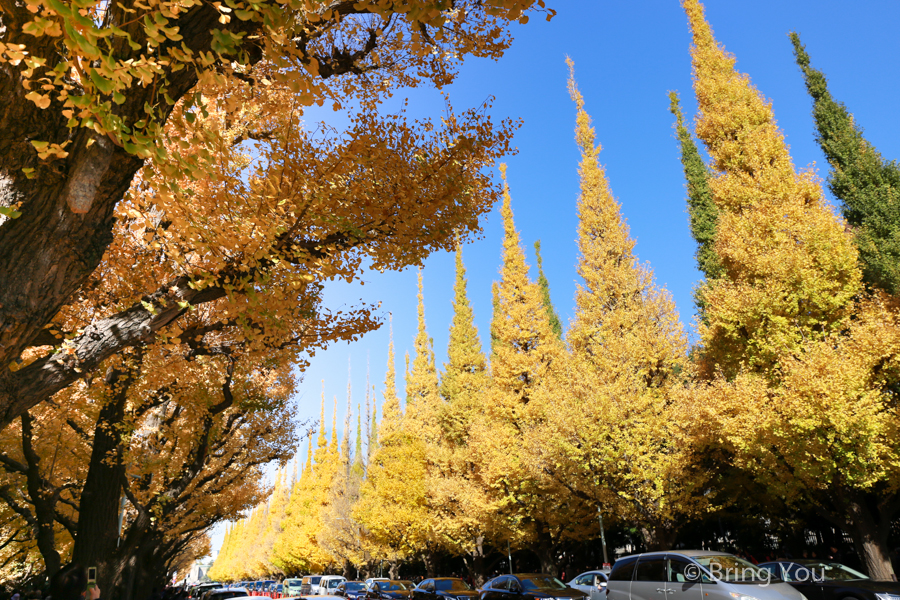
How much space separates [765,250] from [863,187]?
4.61 m

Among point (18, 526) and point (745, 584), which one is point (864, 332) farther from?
point (18, 526)

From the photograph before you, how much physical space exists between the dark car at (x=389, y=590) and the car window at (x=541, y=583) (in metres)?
7.50

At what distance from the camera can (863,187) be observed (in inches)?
634

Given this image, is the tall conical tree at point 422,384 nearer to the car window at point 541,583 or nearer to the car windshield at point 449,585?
the car windshield at point 449,585

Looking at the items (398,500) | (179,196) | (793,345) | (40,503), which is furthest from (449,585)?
(179,196)

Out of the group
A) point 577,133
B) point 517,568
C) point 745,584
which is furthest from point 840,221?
point 517,568

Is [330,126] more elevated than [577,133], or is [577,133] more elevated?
[577,133]

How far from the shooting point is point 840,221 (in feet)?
47.2

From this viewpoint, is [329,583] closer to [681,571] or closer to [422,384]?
[422,384]

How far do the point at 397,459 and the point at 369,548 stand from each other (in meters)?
6.36

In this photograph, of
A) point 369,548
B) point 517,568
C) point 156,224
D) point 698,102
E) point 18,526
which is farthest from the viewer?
point 369,548

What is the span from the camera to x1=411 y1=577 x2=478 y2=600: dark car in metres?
17.9

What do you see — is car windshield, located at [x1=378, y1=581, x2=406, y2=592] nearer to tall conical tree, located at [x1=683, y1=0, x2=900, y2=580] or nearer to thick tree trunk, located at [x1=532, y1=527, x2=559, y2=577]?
thick tree trunk, located at [x1=532, y1=527, x2=559, y2=577]

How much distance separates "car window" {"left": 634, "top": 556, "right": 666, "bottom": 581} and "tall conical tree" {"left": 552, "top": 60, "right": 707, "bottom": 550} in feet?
18.0
